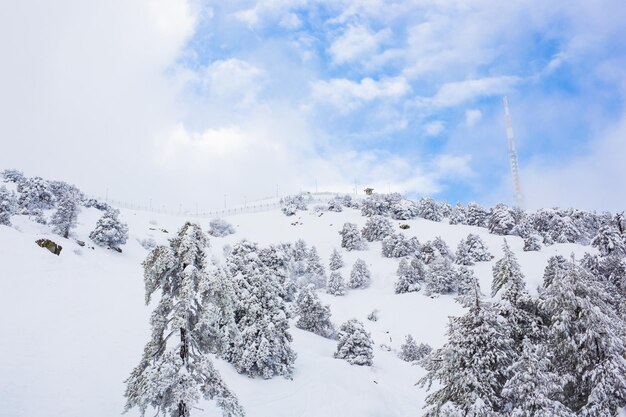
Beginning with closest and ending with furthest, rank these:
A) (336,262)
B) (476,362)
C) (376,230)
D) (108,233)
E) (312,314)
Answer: (476,362) < (312,314) < (108,233) < (336,262) < (376,230)

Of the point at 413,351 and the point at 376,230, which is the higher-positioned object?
the point at 376,230

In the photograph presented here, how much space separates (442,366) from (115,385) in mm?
16636

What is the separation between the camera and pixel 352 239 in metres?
80.5

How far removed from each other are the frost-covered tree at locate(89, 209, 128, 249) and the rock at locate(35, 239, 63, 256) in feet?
39.1

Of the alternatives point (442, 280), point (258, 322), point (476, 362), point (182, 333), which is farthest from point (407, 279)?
point (182, 333)

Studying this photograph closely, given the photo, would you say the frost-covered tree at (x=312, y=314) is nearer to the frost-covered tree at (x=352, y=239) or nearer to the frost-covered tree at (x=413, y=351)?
the frost-covered tree at (x=413, y=351)

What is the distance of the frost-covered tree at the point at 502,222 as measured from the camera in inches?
3155

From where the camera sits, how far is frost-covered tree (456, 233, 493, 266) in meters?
66.3

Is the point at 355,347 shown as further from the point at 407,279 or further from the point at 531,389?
the point at 407,279

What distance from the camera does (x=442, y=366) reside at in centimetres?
1402

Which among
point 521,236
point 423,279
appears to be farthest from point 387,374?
point 521,236

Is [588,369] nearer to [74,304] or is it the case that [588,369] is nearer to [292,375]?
[292,375]

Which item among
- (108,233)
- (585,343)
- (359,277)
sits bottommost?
(585,343)

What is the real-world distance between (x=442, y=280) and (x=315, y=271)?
67.2ft
